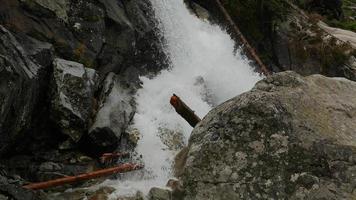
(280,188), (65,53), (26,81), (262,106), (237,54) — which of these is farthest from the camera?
(237,54)

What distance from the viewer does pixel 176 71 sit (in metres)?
19.5

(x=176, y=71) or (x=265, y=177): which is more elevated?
(x=176, y=71)

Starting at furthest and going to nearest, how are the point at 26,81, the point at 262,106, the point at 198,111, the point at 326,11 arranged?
1. the point at 326,11
2. the point at 198,111
3. the point at 26,81
4. the point at 262,106

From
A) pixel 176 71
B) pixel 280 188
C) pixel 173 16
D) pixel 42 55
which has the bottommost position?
pixel 280 188

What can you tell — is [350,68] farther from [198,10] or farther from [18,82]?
[18,82]

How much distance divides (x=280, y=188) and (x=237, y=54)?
57.5 feet

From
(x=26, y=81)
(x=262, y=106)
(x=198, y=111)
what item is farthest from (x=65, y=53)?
(x=262, y=106)

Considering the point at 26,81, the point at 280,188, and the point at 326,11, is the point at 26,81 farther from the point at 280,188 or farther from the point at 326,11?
the point at 326,11

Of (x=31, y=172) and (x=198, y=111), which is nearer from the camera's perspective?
(x=31, y=172)

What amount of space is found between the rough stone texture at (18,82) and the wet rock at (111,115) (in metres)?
1.79

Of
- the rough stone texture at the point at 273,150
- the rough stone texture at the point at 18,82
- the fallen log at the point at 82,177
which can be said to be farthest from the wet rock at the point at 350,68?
the rough stone texture at the point at 273,150

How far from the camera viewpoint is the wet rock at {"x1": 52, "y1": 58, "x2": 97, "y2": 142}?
12961 mm

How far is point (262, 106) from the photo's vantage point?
6660mm

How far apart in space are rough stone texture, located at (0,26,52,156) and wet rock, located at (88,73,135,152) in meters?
1.79
